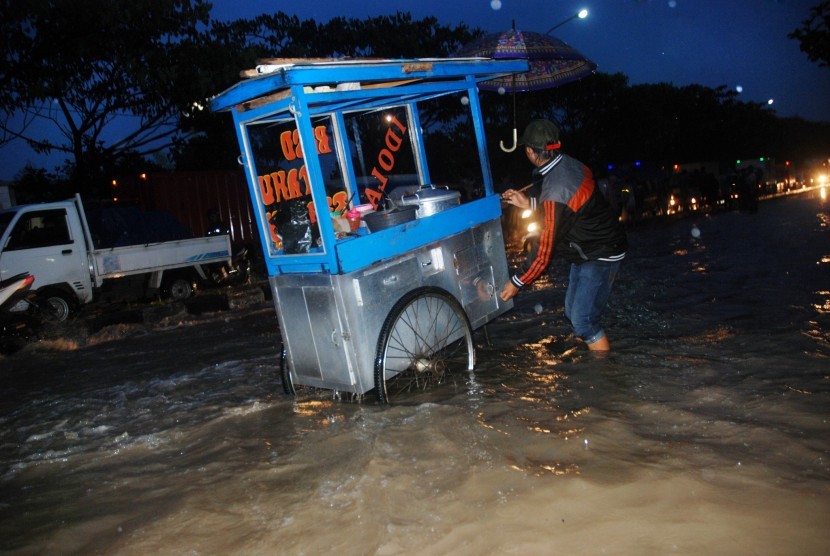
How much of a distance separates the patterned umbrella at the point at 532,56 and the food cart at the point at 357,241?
1.19 metres

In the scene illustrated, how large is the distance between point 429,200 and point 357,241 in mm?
932

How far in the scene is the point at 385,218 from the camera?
163 inches

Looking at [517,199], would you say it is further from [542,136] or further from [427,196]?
[427,196]

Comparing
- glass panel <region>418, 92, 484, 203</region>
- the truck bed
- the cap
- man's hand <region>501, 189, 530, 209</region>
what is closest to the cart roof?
the cap

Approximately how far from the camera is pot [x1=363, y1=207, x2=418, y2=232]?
13.6ft

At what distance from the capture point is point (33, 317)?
330 inches

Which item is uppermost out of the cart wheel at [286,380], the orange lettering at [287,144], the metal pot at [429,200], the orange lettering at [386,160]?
the orange lettering at [287,144]

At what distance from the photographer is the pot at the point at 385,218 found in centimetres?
414

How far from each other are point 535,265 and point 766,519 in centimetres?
218

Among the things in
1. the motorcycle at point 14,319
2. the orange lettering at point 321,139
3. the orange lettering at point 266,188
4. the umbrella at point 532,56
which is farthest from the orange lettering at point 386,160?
the motorcycle at point 14,319

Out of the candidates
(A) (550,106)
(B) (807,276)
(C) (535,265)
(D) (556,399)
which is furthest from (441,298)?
(A) (550,106)

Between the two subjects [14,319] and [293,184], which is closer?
[293,184]

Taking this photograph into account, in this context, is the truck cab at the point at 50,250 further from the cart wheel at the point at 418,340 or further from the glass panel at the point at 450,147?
the glass panel at the point at 450,147

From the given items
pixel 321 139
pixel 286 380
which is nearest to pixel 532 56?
pixel 321 139
